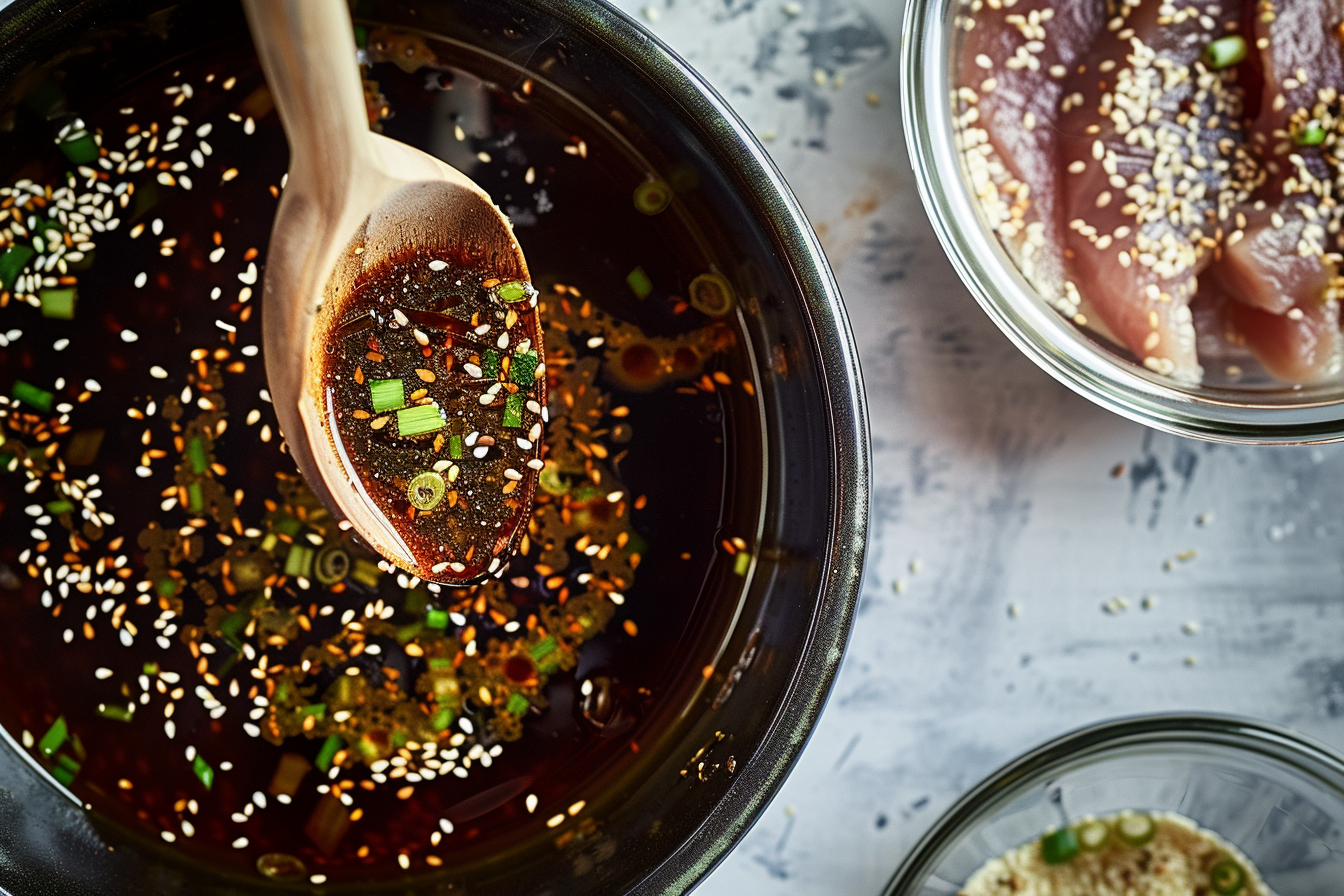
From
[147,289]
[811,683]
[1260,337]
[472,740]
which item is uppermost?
[1260,337]

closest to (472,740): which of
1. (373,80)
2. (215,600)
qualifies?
(215,600)

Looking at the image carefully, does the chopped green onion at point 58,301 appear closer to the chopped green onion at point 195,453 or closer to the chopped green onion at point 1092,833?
the chopped green onion at point 195,453

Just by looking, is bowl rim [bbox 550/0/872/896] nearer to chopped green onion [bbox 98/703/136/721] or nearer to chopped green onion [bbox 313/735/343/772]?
chopped green onion [bbox 313/735/343/772]

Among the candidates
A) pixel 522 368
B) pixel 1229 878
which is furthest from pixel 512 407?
pixel 1229 878

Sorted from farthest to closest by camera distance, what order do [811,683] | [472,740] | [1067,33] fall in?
[472,740] → [1067,33] → [811,683]

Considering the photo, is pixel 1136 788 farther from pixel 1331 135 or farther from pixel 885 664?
pixel 1331 135

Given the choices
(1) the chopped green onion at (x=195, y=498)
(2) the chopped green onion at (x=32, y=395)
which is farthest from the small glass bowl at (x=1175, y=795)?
(2) the chopped green onion at (x=32, y=395)
